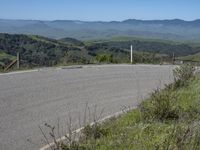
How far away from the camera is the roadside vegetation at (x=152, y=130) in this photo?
573 cm

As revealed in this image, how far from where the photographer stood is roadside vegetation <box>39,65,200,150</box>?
5732mm

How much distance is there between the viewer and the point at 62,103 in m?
12.6

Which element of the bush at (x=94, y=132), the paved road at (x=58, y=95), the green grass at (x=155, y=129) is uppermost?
the green grass at (x=155, y=129)

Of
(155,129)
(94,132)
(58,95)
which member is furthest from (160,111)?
(58,95)

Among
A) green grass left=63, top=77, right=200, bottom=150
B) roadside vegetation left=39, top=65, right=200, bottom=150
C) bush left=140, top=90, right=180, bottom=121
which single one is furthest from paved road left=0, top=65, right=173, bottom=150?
bush left=140, top=90, right=180, bottom=121

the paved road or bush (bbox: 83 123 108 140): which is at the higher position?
bush (bbox: 83 123 108 140)

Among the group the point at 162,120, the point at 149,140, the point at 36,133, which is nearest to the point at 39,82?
the point at 36,133

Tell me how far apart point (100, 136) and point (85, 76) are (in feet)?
36.4

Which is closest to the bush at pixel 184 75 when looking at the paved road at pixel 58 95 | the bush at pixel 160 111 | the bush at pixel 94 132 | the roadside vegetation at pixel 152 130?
the paved road at pixel 58 95

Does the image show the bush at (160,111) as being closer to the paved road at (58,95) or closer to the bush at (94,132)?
the bush at (94,132)

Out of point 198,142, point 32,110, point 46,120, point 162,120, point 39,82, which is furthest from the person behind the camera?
point 39,82

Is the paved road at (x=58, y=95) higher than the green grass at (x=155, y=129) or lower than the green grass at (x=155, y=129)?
lower

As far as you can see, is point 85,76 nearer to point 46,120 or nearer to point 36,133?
point 46,120

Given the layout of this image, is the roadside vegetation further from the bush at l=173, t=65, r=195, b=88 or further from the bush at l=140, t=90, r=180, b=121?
the bush at l=173, t=65, r=195, b=88
